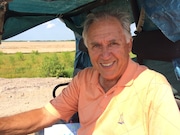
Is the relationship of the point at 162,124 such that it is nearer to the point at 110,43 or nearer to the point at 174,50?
the point at 110,43

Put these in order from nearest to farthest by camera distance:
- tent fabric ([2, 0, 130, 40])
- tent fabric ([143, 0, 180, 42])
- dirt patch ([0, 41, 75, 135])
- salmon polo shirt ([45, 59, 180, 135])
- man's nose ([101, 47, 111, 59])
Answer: salmon polo shirt ([45, 59, 180, 135]), man's nose ([101, 47, 111, 59]), tent fabric ([143, 0, 180, 42]), tent fabric ([2, 0, 130, 40]), dirt patch ([0, 41, 75, 135])

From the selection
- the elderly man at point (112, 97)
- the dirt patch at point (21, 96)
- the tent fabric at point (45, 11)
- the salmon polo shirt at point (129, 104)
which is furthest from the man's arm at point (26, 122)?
the dirt patch at point (21, 96)

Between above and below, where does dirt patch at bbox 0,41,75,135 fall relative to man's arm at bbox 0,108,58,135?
below

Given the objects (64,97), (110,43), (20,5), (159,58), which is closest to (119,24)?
(110,43)

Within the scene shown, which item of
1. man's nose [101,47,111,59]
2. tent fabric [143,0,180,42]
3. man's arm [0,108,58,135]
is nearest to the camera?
man's nose [101,47,111,59]

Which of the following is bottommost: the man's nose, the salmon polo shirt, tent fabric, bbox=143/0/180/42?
the salmon polo shirt

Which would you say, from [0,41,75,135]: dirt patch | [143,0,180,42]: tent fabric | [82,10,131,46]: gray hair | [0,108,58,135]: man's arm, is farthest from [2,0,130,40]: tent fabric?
[0,41,75,135]: dirt patch

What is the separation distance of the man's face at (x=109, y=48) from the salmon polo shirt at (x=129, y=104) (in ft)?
0.22

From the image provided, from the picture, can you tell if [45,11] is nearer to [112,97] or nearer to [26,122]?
[26,122]

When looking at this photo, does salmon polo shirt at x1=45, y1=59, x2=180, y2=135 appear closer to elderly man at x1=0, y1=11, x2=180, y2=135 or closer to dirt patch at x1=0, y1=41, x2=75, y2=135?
elderly man at x1=0, y1=11, x2=180, y2=135

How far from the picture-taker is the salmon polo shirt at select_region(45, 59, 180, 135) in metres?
2.06

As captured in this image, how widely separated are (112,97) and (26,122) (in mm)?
631

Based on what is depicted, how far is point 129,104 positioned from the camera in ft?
7.51

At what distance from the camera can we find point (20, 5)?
3.77 m
